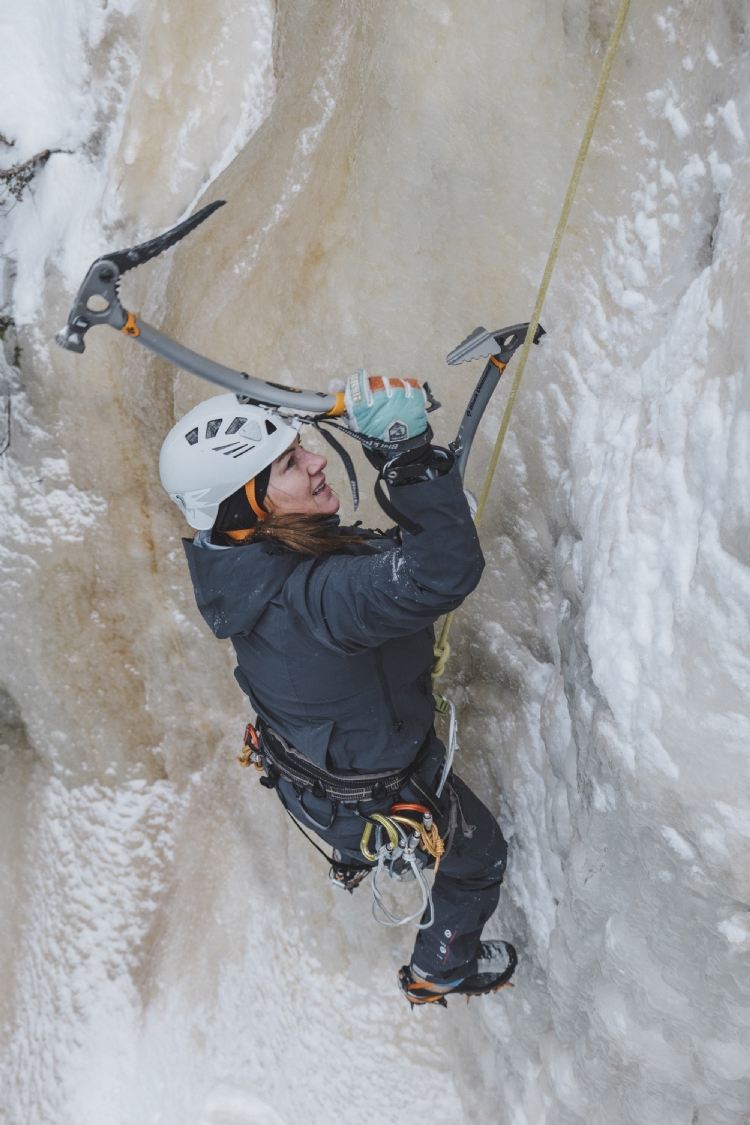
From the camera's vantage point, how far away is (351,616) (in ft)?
6.18

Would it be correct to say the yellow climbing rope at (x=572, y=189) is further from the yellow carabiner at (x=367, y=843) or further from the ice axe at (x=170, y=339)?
the yellow carabiner at (x=367, y=843)

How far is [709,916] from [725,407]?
1.13 m

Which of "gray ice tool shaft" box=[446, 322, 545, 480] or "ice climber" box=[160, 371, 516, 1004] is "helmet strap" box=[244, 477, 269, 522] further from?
"gray ice tool shaft" box=[446, 322, 545, 480]

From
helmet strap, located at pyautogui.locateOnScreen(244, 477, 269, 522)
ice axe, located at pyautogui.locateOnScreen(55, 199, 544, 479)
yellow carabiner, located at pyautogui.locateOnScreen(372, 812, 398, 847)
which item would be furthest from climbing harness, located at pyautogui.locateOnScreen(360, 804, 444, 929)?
ice axe, located at pyautogui.locateOnScreen(55, 199, 544, 479)

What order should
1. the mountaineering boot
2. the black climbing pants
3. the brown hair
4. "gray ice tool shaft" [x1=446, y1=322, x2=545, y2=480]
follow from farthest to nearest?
1. the mountaineering boot
2. the black climbing pants
3. "gray ice tool shaft" [x1=446, y1=322, x2=545, y2=480]
4. the brown hair

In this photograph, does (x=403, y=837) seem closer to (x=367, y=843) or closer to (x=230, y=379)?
(x=367, y=843)

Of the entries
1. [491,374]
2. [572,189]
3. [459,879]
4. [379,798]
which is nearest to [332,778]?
[379,798]

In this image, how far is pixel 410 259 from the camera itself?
2732 mm

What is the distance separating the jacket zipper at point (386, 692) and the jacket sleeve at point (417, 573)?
32 cm

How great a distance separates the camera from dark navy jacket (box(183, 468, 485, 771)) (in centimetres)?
175

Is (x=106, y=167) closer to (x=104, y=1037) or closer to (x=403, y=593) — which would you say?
(x=403, y=593)

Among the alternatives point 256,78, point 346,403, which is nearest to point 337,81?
point 256,78

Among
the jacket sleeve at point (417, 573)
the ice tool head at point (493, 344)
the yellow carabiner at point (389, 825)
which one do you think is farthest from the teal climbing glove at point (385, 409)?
the yellow carabiner at point (389, 825)

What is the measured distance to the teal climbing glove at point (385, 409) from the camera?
5.76ft
